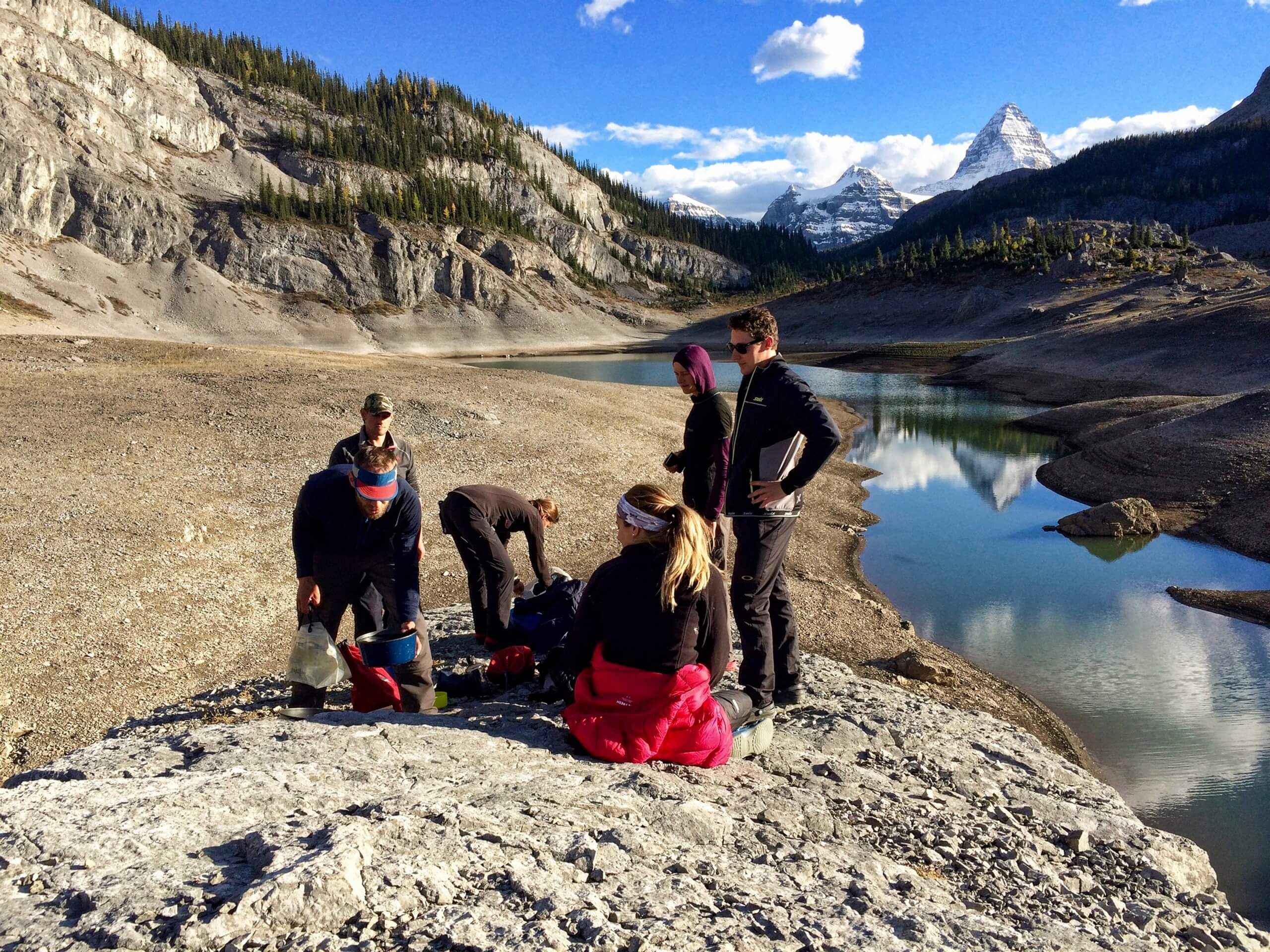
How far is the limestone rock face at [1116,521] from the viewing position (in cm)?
1711

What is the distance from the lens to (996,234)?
374 ft

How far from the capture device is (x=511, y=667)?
7215 mm

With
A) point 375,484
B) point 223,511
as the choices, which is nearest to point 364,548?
point 375,484

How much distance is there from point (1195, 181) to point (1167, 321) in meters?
163

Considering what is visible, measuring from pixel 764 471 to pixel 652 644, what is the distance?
2.13 metres

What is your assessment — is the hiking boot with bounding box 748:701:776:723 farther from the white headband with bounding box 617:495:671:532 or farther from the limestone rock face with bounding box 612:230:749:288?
the limestone rock face with bounding box 612:230:749:288

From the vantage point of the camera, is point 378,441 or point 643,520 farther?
point 378,441

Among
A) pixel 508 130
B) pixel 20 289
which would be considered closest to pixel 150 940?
pixel 20 289

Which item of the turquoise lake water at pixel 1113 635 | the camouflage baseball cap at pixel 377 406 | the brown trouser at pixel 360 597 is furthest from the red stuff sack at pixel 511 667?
the turquoise lake water at pixel 1113 635

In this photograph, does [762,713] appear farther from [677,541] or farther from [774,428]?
[677,541]

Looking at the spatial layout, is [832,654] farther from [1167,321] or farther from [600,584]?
[1167,321]

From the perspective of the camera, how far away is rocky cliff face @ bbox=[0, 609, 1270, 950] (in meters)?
3.14

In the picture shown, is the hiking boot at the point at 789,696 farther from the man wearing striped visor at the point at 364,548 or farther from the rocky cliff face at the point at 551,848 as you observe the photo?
the man wearing striped visor at the point at 364,548

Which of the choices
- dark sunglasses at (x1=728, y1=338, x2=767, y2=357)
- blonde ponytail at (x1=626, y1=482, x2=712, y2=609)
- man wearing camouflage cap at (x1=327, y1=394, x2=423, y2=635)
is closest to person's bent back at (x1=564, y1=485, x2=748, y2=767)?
blonde ponytail at (x1=626, y1=482, x2=712, y2=609)
